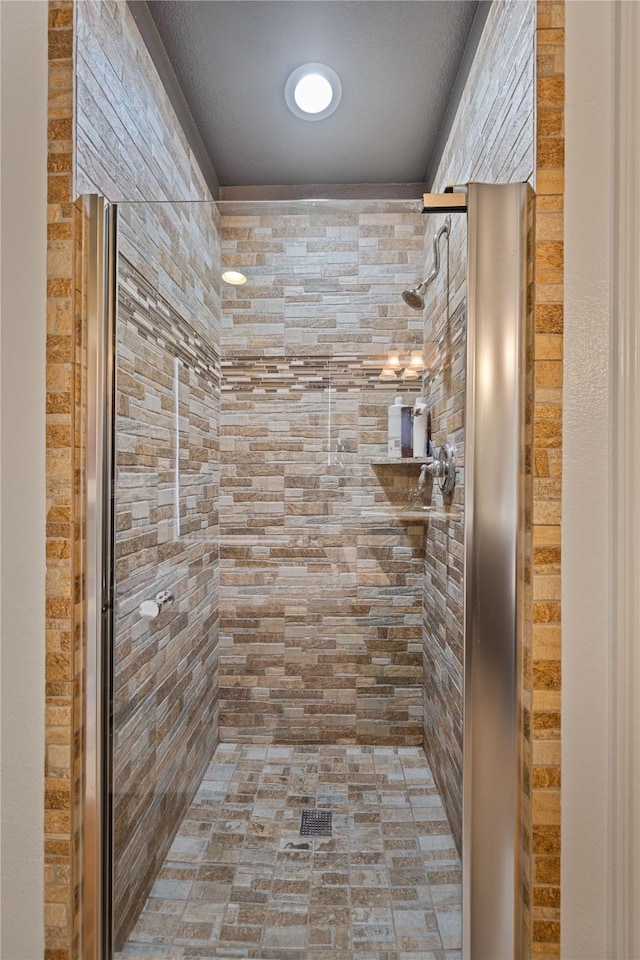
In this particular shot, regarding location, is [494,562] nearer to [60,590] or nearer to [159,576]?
[159,576]

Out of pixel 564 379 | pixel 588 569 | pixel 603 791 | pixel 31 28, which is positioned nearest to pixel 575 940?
pixel 603 791

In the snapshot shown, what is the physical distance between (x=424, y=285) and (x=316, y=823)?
1.27m

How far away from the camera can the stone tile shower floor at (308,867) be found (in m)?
1.28

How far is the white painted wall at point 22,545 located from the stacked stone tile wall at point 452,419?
33.4 inches

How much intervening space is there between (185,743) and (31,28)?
62.8 inches

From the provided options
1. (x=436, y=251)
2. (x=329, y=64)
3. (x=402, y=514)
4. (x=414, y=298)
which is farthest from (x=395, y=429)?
(x=329, y=64)

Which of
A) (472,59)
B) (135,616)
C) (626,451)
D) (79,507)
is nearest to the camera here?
(626,451)

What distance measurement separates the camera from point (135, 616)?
134 centimetres

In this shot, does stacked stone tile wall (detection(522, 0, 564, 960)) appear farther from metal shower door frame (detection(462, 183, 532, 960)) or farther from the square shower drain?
the square shower drain

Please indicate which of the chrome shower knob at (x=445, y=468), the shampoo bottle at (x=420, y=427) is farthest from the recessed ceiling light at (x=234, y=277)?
the chrome shower knob at (x=445, y=468)

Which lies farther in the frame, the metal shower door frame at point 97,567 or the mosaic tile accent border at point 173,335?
the mosaic tile accent border at point 173,335

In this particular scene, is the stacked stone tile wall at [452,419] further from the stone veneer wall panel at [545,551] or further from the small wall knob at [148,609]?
the small wall knob at [148,609]

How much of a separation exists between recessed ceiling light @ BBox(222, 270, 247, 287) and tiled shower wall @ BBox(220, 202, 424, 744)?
0.06ft

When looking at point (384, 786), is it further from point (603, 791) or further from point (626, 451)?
point (626, 451)
